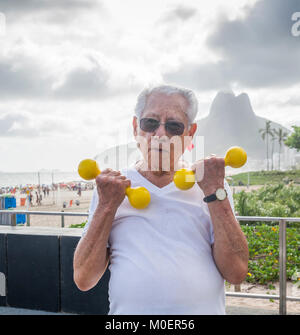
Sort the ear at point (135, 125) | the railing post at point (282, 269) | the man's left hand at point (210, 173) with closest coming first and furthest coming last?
the man's left hand at point (210, 173)
the ear at point (135, 125)
the railing post at point (282, 269)

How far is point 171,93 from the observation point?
1.73 m

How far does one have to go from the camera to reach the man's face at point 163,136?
5.56 ft

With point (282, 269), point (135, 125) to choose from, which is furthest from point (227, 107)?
point (135, 125)

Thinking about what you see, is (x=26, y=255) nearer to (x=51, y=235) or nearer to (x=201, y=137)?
(x=51, y=235)

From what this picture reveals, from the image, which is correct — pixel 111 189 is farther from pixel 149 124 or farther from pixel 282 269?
pixel 282 269

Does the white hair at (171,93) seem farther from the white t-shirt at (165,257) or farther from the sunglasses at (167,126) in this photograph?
the white t-shirt at (165,257)

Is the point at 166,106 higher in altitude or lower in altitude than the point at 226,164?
higher

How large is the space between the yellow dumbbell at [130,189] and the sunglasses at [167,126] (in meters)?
0.30

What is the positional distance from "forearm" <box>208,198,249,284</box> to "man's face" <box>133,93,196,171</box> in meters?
0.33

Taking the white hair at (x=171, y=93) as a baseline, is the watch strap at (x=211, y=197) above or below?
below

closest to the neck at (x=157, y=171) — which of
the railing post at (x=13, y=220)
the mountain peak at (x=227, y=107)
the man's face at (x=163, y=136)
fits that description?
the man's face at (x=163, y=136)

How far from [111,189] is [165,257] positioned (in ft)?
1.22

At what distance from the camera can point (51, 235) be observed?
3879 millimetres

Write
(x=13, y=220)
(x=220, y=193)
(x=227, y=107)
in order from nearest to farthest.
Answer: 1. (x=220, y=193)
2. (x=13, y=220)
3. (x=227, y=107)
